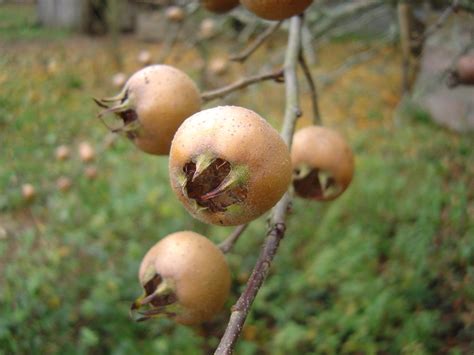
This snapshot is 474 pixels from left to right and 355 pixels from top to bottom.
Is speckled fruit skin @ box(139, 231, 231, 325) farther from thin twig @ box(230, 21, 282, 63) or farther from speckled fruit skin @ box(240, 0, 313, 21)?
thin twig @ box(230, 21, 282, 63)

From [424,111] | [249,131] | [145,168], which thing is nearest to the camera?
[249,131]

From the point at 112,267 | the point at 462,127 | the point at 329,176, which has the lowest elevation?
the point at 462,127

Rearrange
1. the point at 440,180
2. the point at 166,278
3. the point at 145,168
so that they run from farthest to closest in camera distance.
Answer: the point at 145,168
the point at 440,180
the point at 166,278

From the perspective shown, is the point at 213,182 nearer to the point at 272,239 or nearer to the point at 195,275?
the point at 272,239

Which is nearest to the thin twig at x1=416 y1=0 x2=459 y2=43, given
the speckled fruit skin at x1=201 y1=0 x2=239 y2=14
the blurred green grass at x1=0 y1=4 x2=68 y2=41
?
the speckled fruit skin at x1=201 y1=0 x2=239 y2=14

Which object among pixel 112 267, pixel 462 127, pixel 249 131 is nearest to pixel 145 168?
pixel 112 267

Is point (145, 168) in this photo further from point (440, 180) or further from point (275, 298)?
point (440, 180)

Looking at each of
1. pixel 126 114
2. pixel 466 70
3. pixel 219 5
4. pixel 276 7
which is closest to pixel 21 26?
pixel 466 70

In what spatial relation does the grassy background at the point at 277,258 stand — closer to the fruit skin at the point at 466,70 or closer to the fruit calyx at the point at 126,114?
the fruit skin at the point at 466,70

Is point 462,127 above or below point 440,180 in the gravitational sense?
below

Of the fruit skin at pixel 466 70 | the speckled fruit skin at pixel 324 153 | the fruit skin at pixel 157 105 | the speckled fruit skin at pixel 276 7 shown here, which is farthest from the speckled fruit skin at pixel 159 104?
the fruit skin at pixel 466 70
